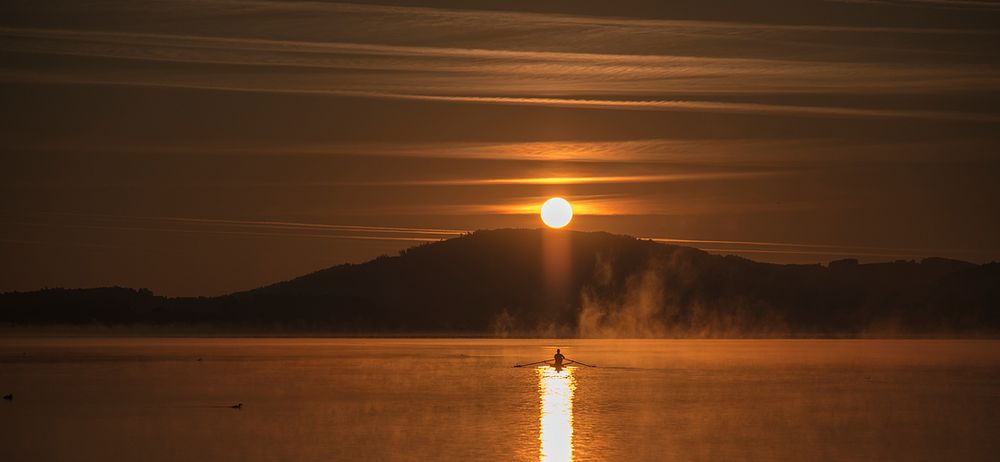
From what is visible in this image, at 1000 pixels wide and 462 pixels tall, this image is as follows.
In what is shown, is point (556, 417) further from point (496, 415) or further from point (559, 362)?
point (559, 362)

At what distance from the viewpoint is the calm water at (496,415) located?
55.4 metres

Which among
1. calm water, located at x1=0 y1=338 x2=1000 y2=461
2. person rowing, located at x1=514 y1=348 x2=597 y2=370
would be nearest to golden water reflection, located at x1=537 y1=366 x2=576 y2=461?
calm water, located at x1=0 y1=338 x2=1000 y2=461

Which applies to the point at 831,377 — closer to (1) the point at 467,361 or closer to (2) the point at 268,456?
(1) the point at 467,361

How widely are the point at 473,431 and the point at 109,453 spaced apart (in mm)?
17835

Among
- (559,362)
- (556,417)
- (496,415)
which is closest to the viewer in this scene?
(556,417)

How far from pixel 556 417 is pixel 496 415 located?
384 centimetres

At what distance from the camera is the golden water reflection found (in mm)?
53969

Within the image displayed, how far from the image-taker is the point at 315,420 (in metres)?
68.9

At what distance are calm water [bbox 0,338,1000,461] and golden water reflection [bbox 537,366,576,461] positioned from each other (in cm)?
11

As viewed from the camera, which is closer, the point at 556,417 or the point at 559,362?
the point at 556,417

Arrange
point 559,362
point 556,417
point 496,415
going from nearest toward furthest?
point 556,417
point 496,415
point 559,362

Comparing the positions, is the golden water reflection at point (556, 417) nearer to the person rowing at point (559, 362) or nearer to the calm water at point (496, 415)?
the calm water at point (496, 415)

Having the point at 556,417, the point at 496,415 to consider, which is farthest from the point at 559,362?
the point at 556,417

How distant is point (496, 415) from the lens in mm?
71938
